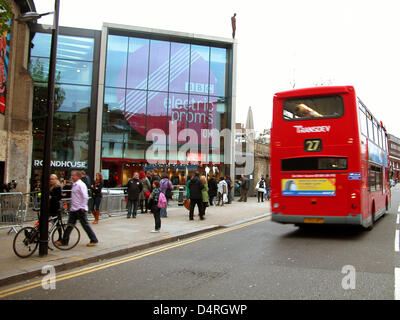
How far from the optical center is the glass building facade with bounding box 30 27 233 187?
23.8m

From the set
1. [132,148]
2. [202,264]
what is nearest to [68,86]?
[132,148]

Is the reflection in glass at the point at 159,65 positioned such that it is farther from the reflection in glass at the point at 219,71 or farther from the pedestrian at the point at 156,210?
the pedestrian at the point at 156,210

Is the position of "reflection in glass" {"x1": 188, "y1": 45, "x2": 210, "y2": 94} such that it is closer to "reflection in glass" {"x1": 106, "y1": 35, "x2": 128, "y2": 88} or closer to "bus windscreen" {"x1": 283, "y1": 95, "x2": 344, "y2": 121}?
"reflection in glass" {"x1": 106, "y1": 35, "x2": 128, "y2": 88}

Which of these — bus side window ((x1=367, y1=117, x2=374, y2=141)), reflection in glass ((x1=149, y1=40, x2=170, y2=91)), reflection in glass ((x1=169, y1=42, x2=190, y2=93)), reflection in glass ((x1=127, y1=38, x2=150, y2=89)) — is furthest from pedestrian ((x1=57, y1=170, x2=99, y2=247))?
reflection in glass ((x1=169, y1=42, x2=190, y2=93))

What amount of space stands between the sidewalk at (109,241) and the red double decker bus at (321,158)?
9.85 ft

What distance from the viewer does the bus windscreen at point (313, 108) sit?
29.9ft

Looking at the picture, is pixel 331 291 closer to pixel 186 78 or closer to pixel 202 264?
pixel 202 264

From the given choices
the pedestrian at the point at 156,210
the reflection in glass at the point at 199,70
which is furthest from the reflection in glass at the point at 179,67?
the pedestrian at the point at 156,210

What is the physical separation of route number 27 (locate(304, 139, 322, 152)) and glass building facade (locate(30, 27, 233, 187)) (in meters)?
17.1

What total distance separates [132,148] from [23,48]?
9.91 meters

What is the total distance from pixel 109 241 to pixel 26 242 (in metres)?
2.03
